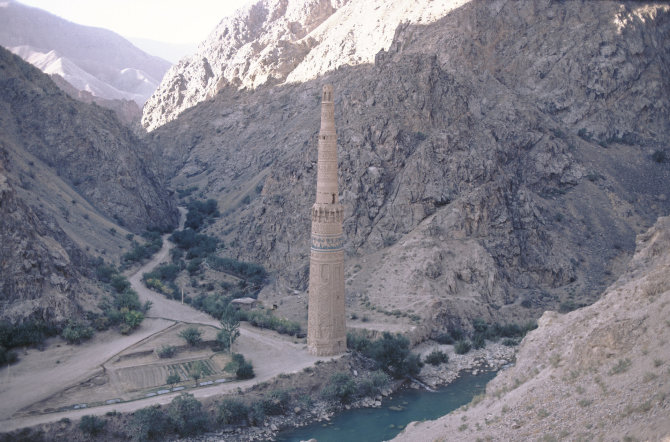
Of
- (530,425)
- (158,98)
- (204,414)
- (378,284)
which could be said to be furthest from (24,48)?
(530,425)

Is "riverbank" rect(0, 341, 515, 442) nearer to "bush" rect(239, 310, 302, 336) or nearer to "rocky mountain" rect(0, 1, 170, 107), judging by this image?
"bush" rect(239, 310, 302, 336)

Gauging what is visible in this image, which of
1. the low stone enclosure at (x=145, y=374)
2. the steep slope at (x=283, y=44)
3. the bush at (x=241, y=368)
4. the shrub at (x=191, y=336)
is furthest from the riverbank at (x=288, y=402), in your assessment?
the steep slope at (x=283, y=44)

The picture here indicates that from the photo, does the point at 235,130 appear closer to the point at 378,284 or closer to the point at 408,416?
the point at 378,284

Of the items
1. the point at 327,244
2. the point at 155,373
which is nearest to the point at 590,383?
the point at 327,244

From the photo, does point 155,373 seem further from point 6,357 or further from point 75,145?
point 75,145

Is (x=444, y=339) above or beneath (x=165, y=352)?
above
